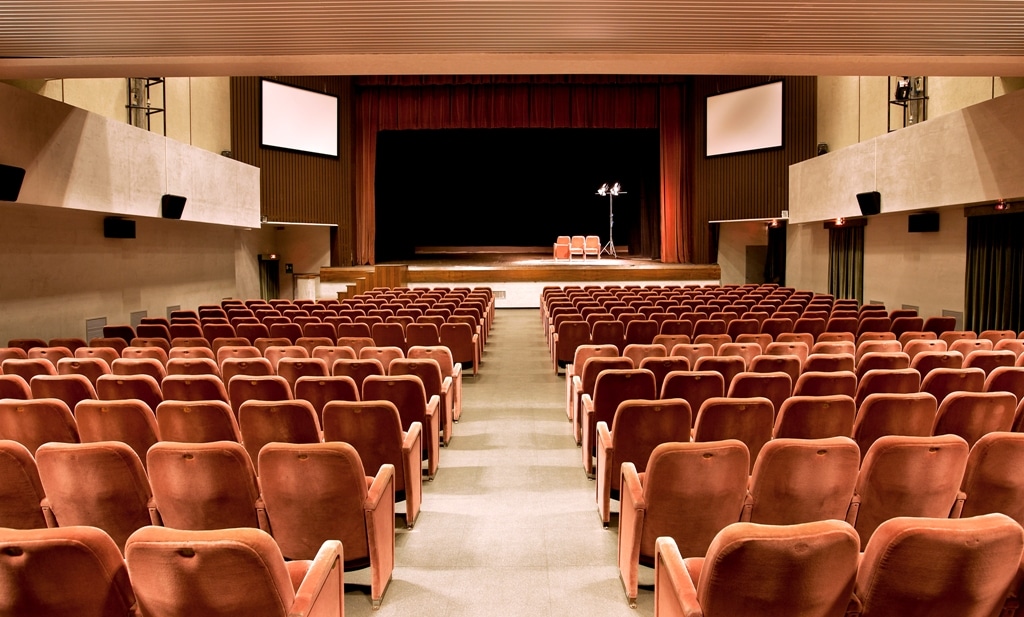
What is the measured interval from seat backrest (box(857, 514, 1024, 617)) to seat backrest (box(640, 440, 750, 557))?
0.83 m

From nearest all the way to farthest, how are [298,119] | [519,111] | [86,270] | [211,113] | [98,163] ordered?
[98,163]
[86,270]
[211,113]
[298,119]
[519,111]

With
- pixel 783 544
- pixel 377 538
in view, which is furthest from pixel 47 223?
pixel 783 544

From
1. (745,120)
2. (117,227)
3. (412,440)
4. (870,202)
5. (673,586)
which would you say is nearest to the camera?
(673,586)

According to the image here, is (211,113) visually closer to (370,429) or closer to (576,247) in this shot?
(576,247)

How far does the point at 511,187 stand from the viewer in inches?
986

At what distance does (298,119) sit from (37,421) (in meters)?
16.1

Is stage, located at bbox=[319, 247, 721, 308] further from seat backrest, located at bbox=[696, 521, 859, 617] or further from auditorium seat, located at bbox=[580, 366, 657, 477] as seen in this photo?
seat backrest, located at bbox=[696, 521, 859, 617]

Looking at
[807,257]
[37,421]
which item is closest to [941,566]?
[37,421]

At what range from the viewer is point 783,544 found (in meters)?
1.82

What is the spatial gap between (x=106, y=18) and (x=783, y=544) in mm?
7047

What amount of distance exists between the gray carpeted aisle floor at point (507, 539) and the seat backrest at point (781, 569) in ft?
3.48

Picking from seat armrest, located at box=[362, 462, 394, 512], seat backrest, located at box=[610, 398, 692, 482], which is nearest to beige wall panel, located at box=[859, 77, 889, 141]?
seat backrest, located at box=[610, 398, 692, 482]

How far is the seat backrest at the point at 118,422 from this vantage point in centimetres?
355

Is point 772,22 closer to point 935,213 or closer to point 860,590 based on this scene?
point 860,590
